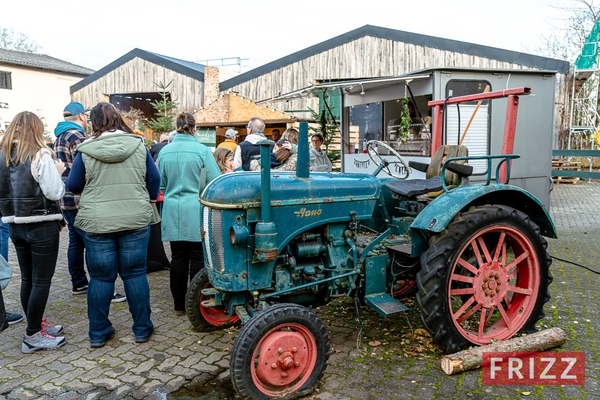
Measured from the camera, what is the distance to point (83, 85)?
749 inches

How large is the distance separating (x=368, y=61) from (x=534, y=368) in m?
11.6

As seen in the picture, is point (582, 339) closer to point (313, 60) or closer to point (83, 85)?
point (313, 60)

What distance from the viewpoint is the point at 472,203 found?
3.57 m

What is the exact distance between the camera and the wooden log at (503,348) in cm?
304

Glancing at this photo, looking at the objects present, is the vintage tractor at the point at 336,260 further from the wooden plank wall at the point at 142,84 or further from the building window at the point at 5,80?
the building window at the point at 5,80

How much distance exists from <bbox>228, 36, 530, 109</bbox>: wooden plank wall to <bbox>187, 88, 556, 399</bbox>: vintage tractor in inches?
369

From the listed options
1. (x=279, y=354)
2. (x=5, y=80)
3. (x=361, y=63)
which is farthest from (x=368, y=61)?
(x=5, y=80)

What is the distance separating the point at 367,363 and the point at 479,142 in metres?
5.12

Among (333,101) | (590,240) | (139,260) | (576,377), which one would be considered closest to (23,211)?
(139,260)

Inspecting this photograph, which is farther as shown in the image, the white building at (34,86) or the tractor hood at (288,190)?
the white building at (34,86)

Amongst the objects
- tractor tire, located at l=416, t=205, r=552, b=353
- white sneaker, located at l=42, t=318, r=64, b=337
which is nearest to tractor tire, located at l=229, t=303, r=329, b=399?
tractor tire, located at l=416, t=205, r=552, b=353

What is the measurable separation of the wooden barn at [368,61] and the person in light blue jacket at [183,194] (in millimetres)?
7355

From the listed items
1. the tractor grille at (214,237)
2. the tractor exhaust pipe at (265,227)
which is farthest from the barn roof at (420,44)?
the tractor grille at (214,237)

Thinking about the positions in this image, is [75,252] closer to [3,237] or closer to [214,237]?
[3,237]
